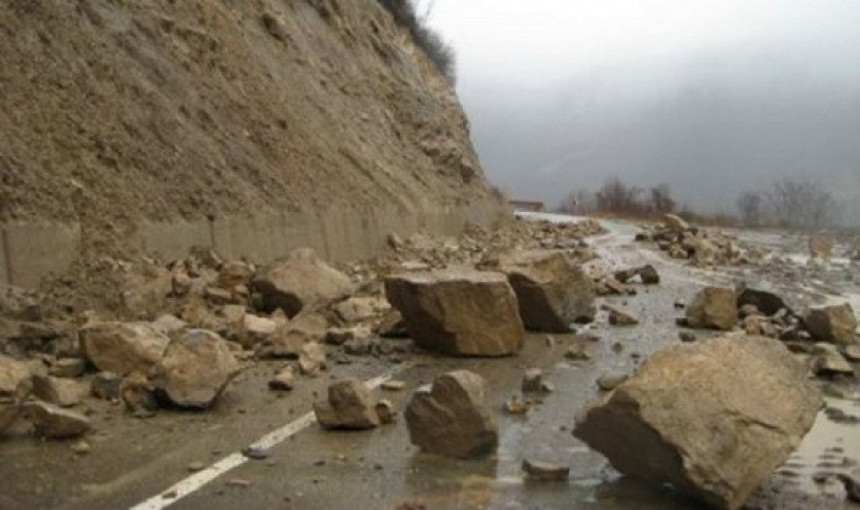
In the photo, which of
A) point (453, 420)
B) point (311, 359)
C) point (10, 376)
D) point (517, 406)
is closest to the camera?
point (453, 420)

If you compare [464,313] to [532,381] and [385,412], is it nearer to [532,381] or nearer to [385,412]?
[532,381]

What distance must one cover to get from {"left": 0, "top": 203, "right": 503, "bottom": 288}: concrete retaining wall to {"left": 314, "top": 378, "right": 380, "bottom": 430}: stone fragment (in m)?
4.04

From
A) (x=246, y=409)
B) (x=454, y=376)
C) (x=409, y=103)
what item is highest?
(x=409, y=103)

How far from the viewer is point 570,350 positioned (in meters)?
9.25

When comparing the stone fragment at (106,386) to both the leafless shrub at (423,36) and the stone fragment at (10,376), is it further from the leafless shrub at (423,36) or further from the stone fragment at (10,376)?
the leafless shrub at (423,36)

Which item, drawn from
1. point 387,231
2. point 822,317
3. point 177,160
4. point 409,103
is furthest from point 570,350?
point 409,103

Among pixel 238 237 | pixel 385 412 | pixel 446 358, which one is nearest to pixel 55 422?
pixel 385 412

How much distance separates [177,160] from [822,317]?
8.00 m

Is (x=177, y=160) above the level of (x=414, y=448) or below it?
above

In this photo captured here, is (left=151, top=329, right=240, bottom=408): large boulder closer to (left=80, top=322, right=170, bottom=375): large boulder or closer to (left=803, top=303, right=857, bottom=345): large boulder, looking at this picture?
(left=80, top=322, right=170, bottom=375): large boulder

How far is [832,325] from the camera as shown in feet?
33.0

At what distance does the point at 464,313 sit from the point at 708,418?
445cm

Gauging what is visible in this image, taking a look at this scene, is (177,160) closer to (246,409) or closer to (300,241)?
(300,241)

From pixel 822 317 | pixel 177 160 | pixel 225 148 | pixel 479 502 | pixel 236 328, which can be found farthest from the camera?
pixel 225 148
